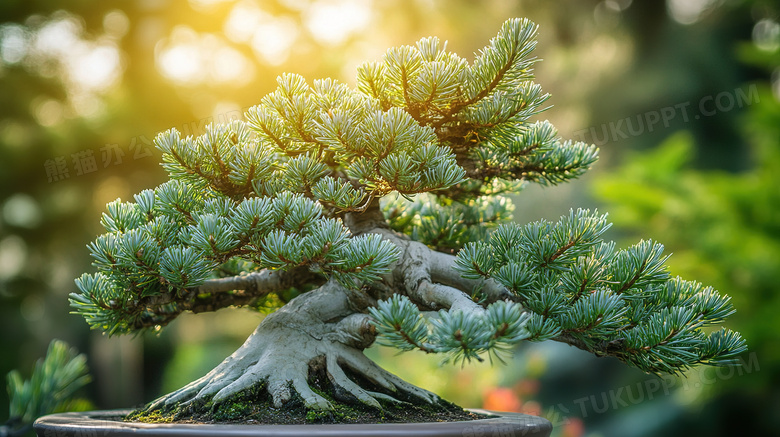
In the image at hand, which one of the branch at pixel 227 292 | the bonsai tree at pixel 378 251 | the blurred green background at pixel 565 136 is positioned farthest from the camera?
the blurred green background at pixel 565 136

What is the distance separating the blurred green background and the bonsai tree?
5.52 ft

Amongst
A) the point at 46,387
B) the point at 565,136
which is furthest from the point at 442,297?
the point at 565,136

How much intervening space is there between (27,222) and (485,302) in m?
4.41

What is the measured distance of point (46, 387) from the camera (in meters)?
1.09

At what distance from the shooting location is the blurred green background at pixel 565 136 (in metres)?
2.74

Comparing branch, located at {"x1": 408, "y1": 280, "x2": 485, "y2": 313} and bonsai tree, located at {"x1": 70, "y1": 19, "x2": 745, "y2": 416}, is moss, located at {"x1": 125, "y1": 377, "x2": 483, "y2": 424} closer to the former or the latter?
bonsai tree, located at {"x1": 70, "y1": 19, "x2": 745, "y2": 416}

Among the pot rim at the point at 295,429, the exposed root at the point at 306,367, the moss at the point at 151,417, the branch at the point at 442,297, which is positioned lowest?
the pot rim at the point at 295,429

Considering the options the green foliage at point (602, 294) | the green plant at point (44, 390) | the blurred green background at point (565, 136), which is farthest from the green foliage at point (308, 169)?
the blurred green background at point (565, 136)

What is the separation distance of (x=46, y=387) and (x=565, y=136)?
3993 mm

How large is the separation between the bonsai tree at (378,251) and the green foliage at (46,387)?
0.39 meters

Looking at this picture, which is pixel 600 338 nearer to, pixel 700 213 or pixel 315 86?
pixel 315 86

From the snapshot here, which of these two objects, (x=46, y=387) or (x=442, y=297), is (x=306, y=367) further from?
(x=46, y=387)

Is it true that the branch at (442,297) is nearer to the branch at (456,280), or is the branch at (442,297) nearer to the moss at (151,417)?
the branch at (456,280)

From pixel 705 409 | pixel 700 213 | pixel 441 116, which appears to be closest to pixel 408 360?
pixel 700 213
